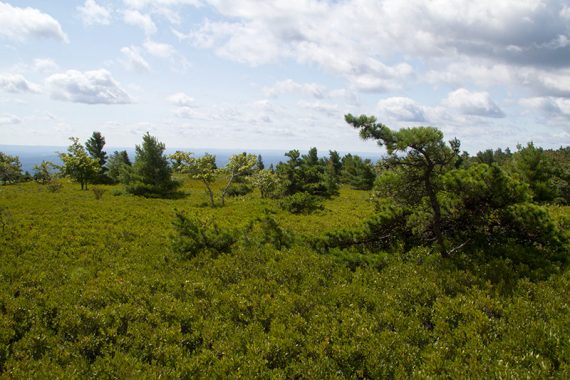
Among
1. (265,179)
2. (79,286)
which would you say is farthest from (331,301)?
(265,179)

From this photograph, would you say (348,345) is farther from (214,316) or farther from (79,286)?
(79,286)

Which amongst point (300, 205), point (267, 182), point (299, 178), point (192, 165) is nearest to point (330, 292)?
point (300, 205)

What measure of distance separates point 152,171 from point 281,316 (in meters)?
37.9

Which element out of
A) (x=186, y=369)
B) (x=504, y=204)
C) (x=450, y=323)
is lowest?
(x=186, y=369)

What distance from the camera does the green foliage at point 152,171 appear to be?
41731 millimetres

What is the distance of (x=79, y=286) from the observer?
1098cm

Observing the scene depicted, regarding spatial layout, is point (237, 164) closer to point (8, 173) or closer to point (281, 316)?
point (281, 316)

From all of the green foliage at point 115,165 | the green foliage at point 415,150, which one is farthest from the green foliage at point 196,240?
the green foliage at point 115,165

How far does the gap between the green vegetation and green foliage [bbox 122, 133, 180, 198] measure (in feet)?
80.4

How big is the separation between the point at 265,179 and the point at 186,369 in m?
32.3

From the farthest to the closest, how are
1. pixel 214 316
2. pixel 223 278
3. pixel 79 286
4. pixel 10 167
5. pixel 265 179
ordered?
pixel 10 167, pixel 265 179, pixel 223 278, pixel 79 286, pixel 214 316

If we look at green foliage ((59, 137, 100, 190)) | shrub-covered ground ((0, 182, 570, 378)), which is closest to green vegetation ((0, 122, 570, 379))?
shrub-covered ground ((0, 182, 570, 378))

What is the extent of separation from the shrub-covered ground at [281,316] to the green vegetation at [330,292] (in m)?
0.04

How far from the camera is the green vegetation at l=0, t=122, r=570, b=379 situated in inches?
287
